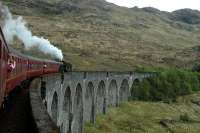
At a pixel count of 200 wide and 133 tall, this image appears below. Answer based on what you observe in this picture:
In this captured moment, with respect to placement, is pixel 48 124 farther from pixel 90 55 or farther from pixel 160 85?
pixel 90 55

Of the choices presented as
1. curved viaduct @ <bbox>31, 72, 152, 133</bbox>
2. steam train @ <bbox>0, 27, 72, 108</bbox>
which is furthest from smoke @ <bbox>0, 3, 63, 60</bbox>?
steam train @ <bbox>0, 27, 72, 108</bbox>

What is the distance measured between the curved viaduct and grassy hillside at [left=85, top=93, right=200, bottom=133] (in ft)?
6.05

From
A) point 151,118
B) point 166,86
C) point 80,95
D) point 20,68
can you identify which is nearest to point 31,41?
point 151,118

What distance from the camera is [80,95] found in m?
46.3

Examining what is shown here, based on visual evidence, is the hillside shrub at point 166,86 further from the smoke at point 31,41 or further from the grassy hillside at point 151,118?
the smoke at point 31,41

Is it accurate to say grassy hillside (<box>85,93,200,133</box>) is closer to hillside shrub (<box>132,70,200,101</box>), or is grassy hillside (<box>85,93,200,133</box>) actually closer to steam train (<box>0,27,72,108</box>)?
hillside shrub (<box>132,70,200,101</box>)

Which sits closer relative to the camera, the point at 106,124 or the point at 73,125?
the point at 73,125

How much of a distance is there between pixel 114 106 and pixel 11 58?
55315 millimetres

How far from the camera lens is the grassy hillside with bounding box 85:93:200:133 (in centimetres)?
6078

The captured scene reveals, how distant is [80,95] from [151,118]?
93.1 ft

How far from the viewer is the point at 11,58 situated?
2223 cm

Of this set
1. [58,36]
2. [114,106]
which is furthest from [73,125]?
[58,36]

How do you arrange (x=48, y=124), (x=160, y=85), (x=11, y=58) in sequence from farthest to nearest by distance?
(x=160, y=85) < (x=11, y=58) < (x=48, y=124)

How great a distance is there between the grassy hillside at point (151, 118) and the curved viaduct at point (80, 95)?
185 cm
